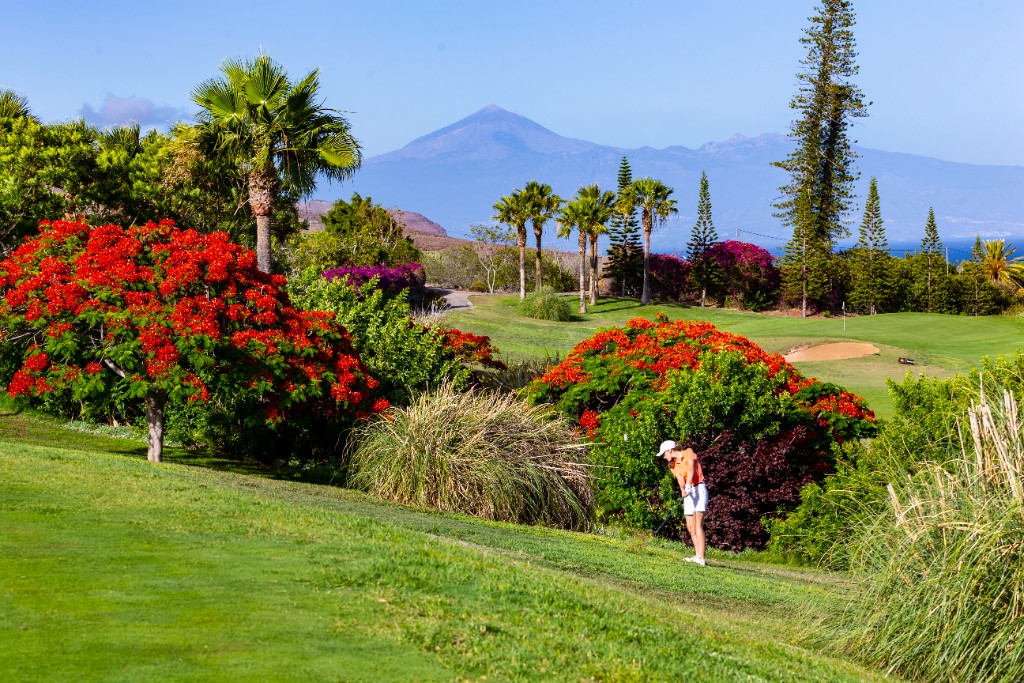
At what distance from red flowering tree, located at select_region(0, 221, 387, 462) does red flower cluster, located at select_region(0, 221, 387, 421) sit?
2 centimetres

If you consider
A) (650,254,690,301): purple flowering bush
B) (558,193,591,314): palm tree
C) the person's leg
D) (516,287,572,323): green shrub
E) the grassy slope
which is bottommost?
the person's leg

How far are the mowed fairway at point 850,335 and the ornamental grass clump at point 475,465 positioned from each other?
13062mm

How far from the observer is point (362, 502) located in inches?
587

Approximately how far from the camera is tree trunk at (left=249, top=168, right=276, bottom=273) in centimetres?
2809

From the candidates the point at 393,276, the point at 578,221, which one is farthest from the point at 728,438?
the point at 578,221

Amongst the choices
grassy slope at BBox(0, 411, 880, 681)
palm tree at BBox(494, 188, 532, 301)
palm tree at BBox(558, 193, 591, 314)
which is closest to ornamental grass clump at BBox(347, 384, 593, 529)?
grassy slope at BBox(0, 411, 880, 681)

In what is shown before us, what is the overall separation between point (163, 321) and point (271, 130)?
11463mm

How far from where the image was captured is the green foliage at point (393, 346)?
2297 cm

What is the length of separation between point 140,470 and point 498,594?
7062 mm

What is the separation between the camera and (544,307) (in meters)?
54.1

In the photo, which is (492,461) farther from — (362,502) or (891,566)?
(891,566)

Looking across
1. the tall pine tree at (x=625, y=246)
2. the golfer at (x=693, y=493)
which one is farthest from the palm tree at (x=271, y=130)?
the tall pine tree at (x=625, y=246)

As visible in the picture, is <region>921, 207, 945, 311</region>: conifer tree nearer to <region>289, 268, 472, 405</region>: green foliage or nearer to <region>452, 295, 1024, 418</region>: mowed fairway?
<region>452, 295, 1024, 418</region>: mowed fairway

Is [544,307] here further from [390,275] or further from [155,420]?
[155,420]
